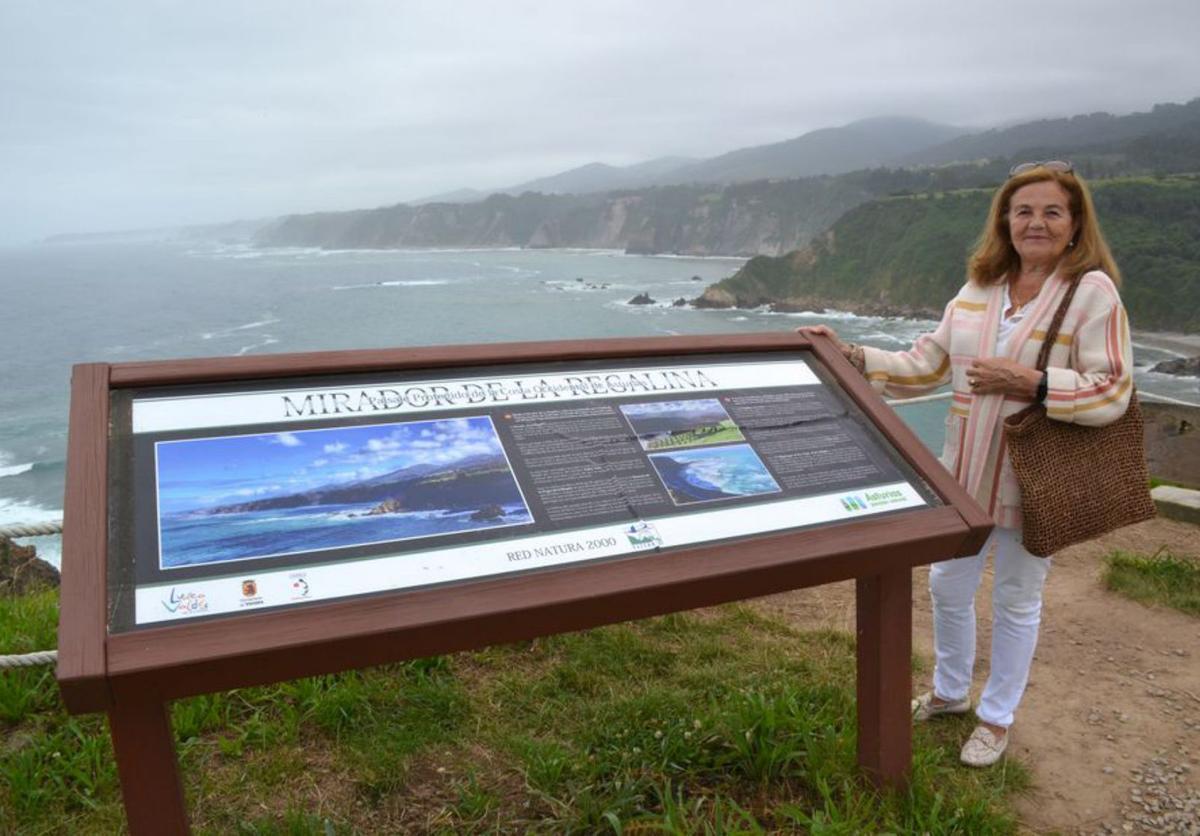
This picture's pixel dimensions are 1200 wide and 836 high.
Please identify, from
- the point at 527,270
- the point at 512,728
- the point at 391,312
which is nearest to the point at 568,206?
the point at 527,270

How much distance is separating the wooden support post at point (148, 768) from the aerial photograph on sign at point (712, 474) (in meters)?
1.00

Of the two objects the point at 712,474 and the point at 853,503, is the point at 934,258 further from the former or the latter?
the point at 712,474

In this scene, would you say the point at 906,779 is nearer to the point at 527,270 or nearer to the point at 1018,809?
the point at 1018,809

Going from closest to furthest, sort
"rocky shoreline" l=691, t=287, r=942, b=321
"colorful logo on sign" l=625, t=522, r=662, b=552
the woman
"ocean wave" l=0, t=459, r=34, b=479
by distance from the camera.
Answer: "colorful logo on sign" l=625, t=522, r=662, b=552 < the woman < "ocean wave" l=0, t=459, r=34, b=479 < "rocky shoreline" l=691, t=287, r=942, b=321

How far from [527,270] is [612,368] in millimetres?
108639

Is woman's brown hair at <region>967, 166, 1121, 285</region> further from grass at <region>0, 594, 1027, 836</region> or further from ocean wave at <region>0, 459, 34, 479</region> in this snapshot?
ocean wave at <region>0, 459, 34, 479</region>

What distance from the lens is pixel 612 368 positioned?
207 centimetres

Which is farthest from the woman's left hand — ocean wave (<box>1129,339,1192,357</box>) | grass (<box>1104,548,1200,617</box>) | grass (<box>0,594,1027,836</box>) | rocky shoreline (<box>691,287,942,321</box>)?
rocky shoreline (<box>691,287,942,321</box>)

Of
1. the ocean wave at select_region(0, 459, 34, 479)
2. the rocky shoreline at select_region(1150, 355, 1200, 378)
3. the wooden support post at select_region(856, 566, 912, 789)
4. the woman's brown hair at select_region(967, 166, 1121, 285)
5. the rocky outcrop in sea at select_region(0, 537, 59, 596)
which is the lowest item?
the rocky shoreline at select_region(1150, 355, 1200, 378)

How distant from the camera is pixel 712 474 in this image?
6.28 ft

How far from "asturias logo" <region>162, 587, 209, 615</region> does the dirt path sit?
1995 millimetres

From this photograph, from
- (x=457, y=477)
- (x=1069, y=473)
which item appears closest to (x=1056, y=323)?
(x=1069, y=473)

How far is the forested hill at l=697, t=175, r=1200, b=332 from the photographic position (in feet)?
157

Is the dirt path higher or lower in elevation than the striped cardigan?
lower
